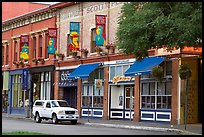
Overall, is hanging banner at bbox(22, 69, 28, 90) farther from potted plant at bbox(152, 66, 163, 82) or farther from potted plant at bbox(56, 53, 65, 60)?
potted plant at bbox(152, 66, 163, 82)

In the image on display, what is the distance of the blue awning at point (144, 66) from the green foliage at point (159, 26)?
7.68m

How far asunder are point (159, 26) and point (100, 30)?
1514cm

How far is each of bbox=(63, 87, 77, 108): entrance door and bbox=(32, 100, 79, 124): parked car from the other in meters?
5.52

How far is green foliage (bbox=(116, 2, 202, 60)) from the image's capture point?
17.1 metres

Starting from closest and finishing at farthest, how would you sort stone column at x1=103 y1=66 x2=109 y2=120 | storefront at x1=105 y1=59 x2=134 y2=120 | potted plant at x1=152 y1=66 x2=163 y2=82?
potted plant at x1=152 y1=66 x2=163 y2=82, storefront at x1=105 y1=59 x2=134 y2=120, stone column at x1=103 y1=66 x2=109 y2=120

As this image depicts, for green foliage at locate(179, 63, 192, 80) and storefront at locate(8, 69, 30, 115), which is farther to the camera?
storefront at locate(8, 69, 30, 115)

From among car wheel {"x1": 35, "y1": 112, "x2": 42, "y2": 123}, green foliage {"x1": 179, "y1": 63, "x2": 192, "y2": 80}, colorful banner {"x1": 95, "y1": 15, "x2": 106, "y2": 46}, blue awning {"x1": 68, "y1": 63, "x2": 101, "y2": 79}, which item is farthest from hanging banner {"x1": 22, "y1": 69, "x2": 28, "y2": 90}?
green foliage {"x1": 179, "y1": 63, "x2": 192, "y2": 80}

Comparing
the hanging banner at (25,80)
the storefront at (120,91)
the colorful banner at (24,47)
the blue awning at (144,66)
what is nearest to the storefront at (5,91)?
the hanging banner at (25,80)

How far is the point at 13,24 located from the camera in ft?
156

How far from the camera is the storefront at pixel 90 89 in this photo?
3403cm

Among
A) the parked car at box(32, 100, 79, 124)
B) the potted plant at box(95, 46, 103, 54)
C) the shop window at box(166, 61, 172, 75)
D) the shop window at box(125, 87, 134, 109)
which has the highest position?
the potted plant at box(95, 46, 103, 54)

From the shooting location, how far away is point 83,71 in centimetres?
3444

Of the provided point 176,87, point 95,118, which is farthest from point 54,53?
point 176,87

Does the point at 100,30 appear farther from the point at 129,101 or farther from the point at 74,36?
the point at 129,101
